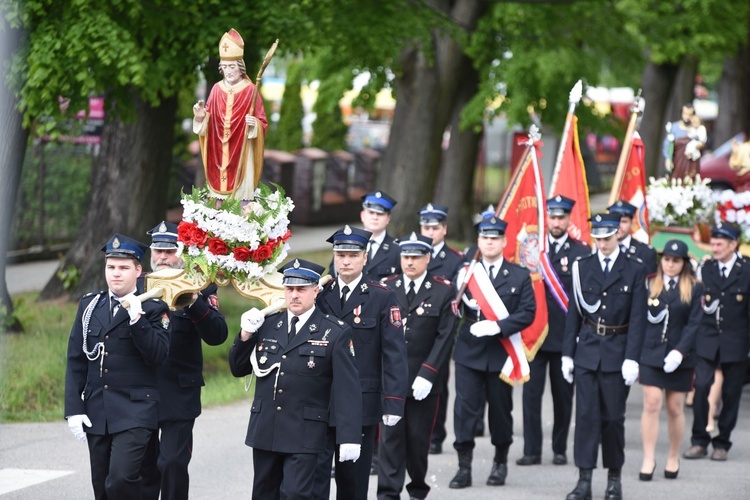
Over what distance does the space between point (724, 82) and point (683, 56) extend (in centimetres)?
953

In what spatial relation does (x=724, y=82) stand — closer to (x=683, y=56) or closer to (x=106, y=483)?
(x=683, y=56)

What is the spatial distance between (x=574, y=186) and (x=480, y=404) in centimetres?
318

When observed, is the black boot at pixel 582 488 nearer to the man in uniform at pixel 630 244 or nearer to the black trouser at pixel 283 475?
the man in uniform at pixel 630 244

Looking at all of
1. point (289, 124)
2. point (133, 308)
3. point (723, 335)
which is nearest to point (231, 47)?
point (133, 308)

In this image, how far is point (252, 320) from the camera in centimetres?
790

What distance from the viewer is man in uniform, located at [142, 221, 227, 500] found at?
8805 millimetres

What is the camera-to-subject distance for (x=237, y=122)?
887cm

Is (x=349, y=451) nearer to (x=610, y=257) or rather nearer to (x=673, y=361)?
(x=610, y=257)

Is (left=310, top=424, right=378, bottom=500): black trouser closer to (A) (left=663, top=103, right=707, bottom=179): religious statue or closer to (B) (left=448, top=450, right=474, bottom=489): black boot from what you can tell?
(B) (left=448, top=450, right=474, bottom=489): black boot

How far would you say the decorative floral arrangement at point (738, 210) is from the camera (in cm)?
1517

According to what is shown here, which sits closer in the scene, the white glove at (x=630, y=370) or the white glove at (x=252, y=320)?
the white glove at (x=252, y=320)

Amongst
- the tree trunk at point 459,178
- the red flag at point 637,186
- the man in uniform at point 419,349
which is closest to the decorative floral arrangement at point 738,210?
the red flag at point 637,186

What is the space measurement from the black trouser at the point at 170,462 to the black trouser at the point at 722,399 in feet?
18.4

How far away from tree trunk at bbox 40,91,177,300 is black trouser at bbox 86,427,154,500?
8.70 m
